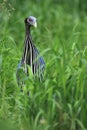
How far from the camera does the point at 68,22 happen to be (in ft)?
36.2

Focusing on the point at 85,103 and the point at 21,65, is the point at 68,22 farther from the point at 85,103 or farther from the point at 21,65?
the point at 85,103

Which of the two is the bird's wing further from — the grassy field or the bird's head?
the bird's head

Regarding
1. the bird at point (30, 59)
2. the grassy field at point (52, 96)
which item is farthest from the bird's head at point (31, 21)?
the grassy field at point (52, 96)

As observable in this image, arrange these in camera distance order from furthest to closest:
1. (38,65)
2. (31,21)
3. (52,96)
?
(31,21) → (38,65) → (52,96)

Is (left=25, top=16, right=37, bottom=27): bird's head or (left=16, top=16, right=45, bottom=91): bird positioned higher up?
(left=25, top=16, right=37, bottom=27): bird's head

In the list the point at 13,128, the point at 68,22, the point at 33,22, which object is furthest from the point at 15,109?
the point at 68,22

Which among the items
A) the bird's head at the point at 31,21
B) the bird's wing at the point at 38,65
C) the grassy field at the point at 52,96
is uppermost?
the bird's head at the point at 31,21

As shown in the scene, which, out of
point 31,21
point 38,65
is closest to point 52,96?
point 38,65

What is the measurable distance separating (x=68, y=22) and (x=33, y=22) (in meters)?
3.97

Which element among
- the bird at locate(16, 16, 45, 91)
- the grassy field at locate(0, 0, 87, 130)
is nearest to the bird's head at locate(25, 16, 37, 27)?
the bird at locate(16, 16, 45, 91)

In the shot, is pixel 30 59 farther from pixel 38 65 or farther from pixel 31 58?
pixel 38 65

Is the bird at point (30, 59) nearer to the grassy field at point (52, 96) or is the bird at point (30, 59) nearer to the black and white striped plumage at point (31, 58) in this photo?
the black and white striped plumage at point (31, 58)

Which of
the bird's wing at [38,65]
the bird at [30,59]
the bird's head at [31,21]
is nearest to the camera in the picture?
the bird's wing at [38,65]

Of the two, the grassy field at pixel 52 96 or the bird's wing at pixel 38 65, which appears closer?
the grassy field at pixel 52 96
